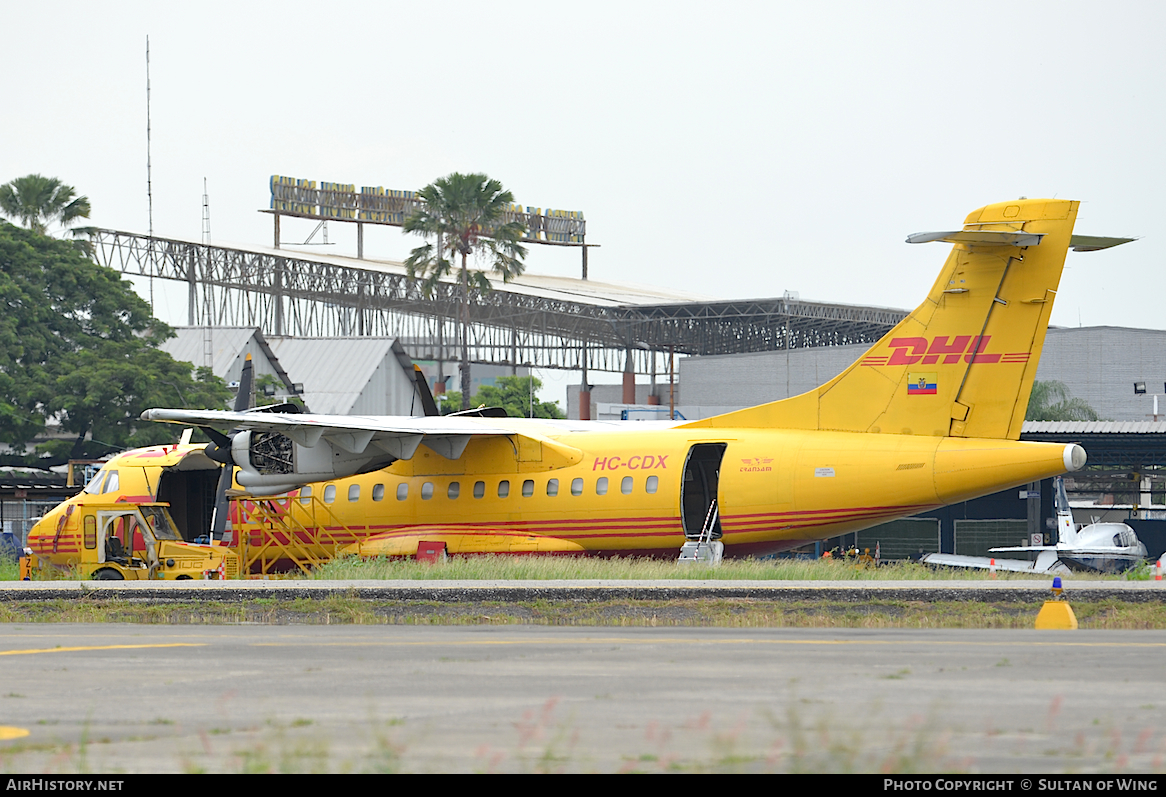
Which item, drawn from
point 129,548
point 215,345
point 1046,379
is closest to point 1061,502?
point 129,548

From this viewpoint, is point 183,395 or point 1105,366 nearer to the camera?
point 183,395

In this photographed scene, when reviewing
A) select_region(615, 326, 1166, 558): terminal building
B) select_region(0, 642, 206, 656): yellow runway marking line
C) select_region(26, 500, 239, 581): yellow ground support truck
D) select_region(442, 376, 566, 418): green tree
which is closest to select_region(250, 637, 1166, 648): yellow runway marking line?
select_region(0, 642, 206, 656): yellow runway marking line

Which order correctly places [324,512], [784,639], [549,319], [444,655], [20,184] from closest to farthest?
[444,655], [784,639], [324,512], [20,184], [549,319]

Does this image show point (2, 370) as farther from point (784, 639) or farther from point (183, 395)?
point (784, 639)

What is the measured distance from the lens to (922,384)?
2367 centimetres

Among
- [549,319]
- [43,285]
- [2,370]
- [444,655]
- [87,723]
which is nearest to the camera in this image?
[87,723]

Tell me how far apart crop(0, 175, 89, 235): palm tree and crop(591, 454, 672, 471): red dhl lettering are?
5626 cm

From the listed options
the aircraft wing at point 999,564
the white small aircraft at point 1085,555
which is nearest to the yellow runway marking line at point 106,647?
the aircraft wing at point 999,564

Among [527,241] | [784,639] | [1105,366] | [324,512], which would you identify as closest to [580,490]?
[324,512]

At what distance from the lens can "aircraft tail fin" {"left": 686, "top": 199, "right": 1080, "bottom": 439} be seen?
75.1 ft

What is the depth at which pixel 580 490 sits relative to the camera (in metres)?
25.8

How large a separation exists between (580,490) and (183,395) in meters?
36.7

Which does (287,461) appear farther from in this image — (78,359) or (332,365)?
(332,365)

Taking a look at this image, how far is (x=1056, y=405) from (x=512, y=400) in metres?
33.0
